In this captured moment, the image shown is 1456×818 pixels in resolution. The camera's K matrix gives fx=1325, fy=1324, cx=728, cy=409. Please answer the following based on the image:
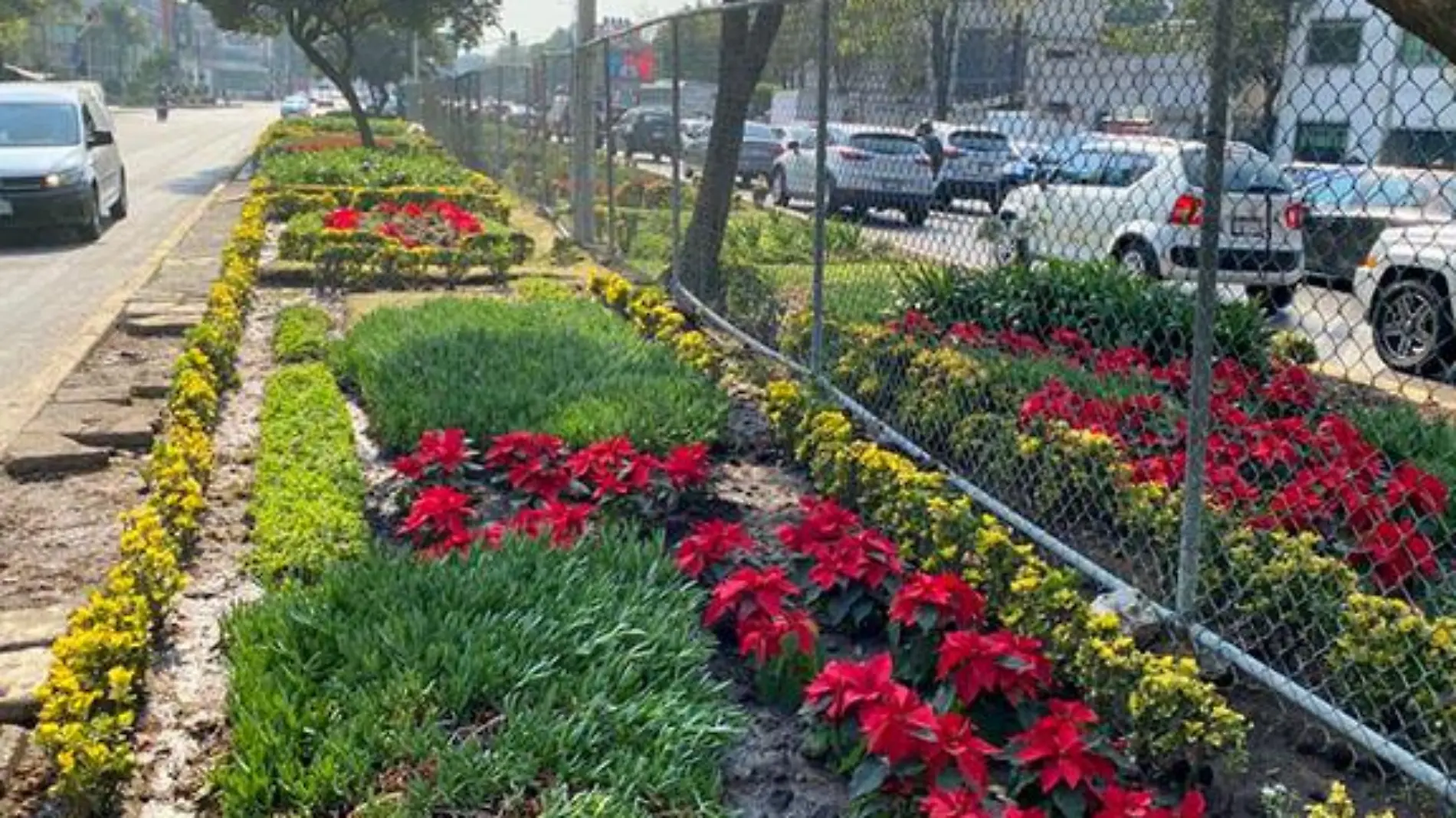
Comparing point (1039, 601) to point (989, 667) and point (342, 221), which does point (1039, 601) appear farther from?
point (342, 221)

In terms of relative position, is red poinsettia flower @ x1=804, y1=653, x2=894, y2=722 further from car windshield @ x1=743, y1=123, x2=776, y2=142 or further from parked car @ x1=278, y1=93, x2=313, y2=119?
parked car @ x1=278, y1=93, x2=313, y2=119

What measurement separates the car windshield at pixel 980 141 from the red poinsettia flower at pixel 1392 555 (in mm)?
2038

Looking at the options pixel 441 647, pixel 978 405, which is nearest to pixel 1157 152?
pixel 978 405

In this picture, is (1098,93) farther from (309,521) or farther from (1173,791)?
(309,521)

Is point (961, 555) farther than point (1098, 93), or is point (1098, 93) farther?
point (1098, 93)

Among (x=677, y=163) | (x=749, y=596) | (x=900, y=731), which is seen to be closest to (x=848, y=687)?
(x=900, y=731)

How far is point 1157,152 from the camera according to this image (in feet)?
15.1

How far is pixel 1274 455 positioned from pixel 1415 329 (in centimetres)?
229

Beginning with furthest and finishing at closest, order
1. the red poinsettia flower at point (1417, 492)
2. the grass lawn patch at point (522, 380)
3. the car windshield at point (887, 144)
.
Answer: the car windshield at point (887, 144)
the grass lawn patch at point (522, 380)
the red poinsettia flower at point (1417, 492)

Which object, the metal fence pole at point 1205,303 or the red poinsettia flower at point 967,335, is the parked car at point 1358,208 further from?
the red poinsettia flower at point 967,335

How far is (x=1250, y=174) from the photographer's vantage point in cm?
399

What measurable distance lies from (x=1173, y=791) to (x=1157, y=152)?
7.69ft

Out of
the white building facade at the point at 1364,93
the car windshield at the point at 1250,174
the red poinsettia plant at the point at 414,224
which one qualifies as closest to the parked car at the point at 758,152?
the red poinsettia plant at the point at 414,224

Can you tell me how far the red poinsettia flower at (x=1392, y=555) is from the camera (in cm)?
400
